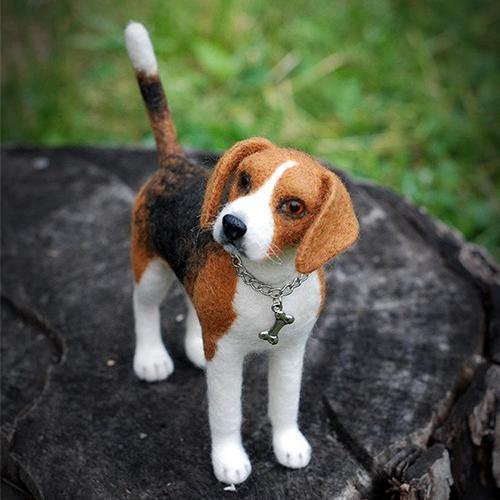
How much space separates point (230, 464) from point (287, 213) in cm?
47

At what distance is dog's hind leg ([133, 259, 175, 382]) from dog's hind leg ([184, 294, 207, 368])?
0.04 metres

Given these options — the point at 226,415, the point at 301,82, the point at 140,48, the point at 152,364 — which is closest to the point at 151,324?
the point at 152,364

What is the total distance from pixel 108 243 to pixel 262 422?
65 centimetres

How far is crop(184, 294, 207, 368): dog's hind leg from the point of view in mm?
1649

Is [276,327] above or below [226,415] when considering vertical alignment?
above

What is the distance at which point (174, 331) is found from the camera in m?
1.76

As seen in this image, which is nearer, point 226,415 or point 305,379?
point 226,415

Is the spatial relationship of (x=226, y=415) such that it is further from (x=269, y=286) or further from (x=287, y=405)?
(x=269, y=286)

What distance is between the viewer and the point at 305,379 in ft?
5.24

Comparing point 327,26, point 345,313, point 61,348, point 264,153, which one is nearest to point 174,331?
point 61,348

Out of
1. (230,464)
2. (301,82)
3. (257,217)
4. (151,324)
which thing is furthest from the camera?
(301,82)

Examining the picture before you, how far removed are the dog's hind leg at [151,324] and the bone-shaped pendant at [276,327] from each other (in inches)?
12.5

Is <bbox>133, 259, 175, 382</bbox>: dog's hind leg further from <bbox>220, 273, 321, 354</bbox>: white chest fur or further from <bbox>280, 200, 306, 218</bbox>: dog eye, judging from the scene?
<bbox>280, 200, 306, 218</bbox>: dog eye

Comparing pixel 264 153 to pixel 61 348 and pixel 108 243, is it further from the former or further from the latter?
pixel 108 243
